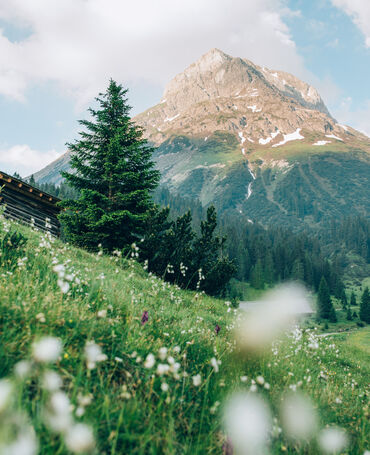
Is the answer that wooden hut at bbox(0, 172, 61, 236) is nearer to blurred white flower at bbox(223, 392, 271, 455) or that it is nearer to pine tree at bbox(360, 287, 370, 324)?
blurred white flower at bbox(223, 392, 271, 455)

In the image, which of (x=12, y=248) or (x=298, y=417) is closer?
(x=298, y=417)

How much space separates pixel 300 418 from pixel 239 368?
3.44ft

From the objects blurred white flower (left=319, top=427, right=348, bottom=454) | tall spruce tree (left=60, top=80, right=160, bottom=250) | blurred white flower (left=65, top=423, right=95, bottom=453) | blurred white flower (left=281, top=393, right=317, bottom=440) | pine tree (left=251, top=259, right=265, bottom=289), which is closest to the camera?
blurred white flower (left=65, top=423, right=95, bottom=453)

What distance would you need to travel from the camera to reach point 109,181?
22.0 m

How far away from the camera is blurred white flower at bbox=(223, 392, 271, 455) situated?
2.16 meters

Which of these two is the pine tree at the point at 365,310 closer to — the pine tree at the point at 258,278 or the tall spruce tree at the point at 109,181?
the pine tree at the point at 258,278

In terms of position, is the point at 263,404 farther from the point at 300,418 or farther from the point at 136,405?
the point at 136,405

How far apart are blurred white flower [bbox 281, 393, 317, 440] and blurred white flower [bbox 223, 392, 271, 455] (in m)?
0.20

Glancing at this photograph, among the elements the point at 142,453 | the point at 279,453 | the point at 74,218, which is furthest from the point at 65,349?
the point at 74,218

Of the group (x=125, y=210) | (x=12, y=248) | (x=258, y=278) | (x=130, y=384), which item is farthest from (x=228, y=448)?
(x=258, y=278)

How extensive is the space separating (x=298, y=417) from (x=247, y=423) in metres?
0.91

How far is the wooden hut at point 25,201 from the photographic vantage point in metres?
21.4

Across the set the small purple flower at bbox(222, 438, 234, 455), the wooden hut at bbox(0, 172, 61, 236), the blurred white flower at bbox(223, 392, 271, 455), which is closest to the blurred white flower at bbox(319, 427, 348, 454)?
the blurred white flower at bbox(223, 392, 271, 455)

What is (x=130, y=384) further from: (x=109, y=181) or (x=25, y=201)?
(x=25, y=201)
